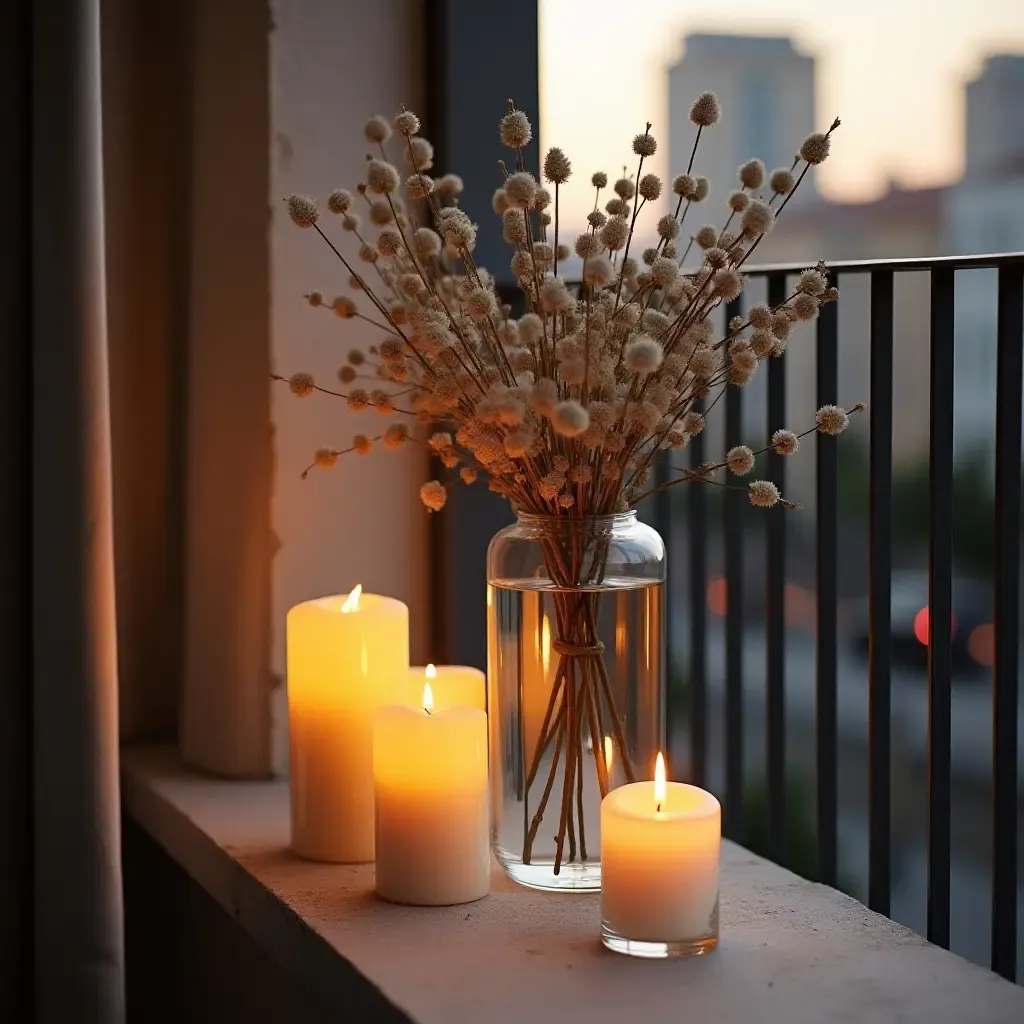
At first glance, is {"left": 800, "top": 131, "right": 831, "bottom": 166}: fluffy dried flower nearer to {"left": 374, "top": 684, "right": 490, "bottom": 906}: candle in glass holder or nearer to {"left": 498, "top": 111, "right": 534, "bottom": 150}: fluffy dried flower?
{"left": 498, "top": 111, "right": 534, "bottom": 150}: fluffy dried flower

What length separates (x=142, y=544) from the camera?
6.10ft

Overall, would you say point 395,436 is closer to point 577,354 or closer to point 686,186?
point 577,354

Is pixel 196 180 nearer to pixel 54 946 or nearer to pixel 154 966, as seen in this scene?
Answer: pixel 54 946

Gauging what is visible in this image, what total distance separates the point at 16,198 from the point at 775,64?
219 inches

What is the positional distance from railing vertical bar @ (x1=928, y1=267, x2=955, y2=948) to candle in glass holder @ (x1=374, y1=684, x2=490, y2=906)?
0.49 metres

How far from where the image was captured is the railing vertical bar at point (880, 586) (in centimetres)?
139

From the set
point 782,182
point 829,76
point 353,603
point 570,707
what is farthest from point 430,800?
point 829,76

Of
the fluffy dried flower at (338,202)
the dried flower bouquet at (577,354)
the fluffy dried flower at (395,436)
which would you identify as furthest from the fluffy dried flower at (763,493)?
the fluffy dried flower at (338,202)

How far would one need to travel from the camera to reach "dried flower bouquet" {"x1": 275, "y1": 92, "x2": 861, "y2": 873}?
110cm

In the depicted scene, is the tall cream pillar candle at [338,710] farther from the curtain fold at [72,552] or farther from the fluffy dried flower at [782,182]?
the fluffy dried flower at [782,182]

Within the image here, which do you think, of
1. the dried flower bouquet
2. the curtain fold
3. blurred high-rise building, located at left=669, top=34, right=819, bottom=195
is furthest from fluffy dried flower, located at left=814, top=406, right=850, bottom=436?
blurred high-rise building, located at left=669, top=34, right=819, bottom=195

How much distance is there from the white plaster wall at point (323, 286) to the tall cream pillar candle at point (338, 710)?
1.12 feet

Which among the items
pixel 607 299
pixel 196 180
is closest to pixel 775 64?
pixel 196 180

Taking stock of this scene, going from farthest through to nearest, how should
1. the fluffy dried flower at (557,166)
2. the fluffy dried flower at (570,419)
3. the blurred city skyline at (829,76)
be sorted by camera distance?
the blurred city skyline at (829,76) → the fluffy dried flower at (557,166) → the fluffy dried flower at (570,419)
